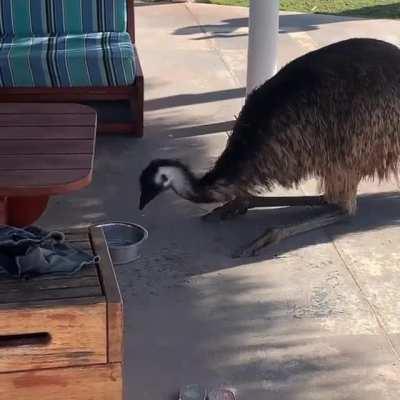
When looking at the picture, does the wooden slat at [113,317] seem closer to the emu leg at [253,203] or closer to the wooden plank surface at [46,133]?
the wooden plank surface at [46,133]

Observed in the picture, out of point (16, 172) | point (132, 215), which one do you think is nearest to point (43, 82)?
point (132, 215)

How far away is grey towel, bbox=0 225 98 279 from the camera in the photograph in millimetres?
3143

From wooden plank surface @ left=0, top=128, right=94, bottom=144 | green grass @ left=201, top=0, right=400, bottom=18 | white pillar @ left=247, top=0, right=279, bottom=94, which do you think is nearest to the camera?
wooden plank surface @ left=0, top=128, right=94, bottom=144

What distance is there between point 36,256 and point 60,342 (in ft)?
1.08

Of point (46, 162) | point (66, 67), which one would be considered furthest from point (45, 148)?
point (66, 67)

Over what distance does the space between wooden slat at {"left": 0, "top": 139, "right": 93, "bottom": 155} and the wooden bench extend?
4.79 ft

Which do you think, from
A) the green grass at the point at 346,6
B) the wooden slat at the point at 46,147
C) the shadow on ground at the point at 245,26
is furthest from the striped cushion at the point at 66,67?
the green grass at the point at 346,6

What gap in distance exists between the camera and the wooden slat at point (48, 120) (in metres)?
4.86

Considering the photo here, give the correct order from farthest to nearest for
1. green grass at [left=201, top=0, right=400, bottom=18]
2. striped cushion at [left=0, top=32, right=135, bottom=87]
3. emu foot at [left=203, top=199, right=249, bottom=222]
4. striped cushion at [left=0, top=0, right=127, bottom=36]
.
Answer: green grass at [left=201, top=0, right=400, bottom=18] → striped cushion at [left=0, top=0, right=127, bottom=36] → striped cushion at [left=0, top=32, right=135, bottom=87] → emu foot at [left=203, top=199, right=249, bottom=222]

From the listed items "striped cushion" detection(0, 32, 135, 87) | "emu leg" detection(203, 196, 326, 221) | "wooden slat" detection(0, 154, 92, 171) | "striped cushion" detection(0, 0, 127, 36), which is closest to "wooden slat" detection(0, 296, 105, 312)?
"wooden slat" detection(0, 154, 92, 171)

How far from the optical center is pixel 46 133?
15.5 ft

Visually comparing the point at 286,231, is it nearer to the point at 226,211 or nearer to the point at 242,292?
the point at 226,211

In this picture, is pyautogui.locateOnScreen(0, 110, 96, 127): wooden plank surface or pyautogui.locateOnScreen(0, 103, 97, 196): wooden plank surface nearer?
pyautogui.locateOnScreen(0, 103, 97, 196): wooden plank surface

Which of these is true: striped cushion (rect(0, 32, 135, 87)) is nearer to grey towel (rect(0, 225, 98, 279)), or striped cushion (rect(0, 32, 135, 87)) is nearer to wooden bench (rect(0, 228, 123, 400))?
grey towel (rect(0, 225, 98, 279))
